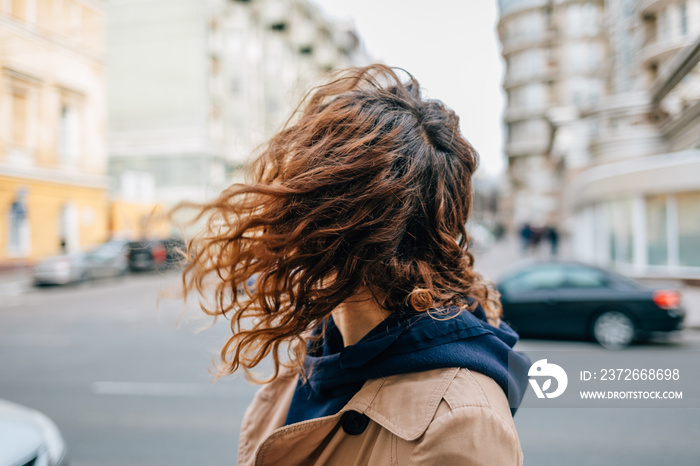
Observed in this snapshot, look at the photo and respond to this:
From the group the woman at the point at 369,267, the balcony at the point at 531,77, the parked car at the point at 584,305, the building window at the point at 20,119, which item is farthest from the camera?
the balcony at the point at 531,77

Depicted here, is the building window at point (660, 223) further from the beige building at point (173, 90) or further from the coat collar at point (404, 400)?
the beige building at point (173, 90)

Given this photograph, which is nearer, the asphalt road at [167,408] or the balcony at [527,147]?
the asphalt road at [167,408]

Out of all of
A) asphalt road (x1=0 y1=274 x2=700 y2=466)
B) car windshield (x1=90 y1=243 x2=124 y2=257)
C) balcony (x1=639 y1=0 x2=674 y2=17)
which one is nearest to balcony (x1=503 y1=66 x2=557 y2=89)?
car windshield (x1=90 y1=243 x2=124 y2=257)

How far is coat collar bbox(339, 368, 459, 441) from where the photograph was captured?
0.94 m

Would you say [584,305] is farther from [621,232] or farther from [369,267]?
[369,267]

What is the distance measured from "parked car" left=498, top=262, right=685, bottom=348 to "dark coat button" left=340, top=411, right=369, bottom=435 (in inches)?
249

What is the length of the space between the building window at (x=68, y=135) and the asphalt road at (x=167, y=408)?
12.4m

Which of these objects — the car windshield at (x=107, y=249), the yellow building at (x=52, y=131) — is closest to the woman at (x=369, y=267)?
the yellow building at (x=52, y=131)

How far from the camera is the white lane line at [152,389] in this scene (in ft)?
17.7

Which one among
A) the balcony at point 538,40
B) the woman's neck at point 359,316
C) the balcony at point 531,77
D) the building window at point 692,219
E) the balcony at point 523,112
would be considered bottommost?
the woman's neck at point 359,316

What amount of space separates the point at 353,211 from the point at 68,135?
22.8 meters

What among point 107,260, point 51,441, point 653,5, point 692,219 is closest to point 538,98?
point 107,260

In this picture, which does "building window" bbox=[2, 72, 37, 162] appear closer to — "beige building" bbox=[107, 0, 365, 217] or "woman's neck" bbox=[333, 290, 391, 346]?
"beige building" bbox=[107, 0, 365, 217]

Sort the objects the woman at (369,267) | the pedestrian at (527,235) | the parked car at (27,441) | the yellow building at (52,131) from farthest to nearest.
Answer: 1. the pedestrian at (527,235)
2. the yellow building at (52,131)
3. the parked car at (27,441)
4. the woman at (369,267)
